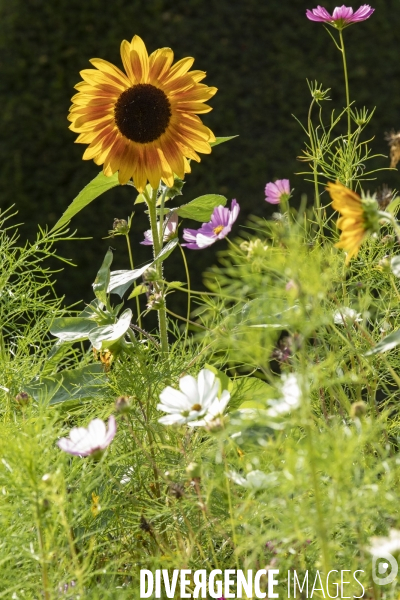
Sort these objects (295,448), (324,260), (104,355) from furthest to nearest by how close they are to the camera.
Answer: (104,355)
(324,260)
(295,448)

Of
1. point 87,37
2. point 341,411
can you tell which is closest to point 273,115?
point 87,37

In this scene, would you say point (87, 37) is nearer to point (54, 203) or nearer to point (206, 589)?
point (54, 203)

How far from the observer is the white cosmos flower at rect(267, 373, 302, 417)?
0.51 metres

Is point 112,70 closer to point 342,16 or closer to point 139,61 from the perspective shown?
point 139,61

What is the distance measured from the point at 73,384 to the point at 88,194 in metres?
0.23

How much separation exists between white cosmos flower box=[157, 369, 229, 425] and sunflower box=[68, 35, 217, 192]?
1.19ft

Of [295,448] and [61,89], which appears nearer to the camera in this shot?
[295,448]

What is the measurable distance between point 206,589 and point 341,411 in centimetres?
24

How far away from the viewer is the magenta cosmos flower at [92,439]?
1.90ft

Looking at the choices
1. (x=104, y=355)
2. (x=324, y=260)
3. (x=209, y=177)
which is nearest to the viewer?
(x=324, y=260)

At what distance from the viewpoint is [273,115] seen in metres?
3.15

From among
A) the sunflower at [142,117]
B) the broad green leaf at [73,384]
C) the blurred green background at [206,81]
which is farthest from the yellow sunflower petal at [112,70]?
the blurred green background at [206,81]

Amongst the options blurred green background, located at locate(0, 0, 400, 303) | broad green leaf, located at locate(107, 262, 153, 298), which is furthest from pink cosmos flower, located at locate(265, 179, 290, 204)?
blurred green background, located at locate(0, 0, 400, 303)

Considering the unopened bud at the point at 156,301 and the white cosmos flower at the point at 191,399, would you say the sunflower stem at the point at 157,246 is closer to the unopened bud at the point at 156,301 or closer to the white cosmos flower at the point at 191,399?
the unopened bud at the point at 156,301
